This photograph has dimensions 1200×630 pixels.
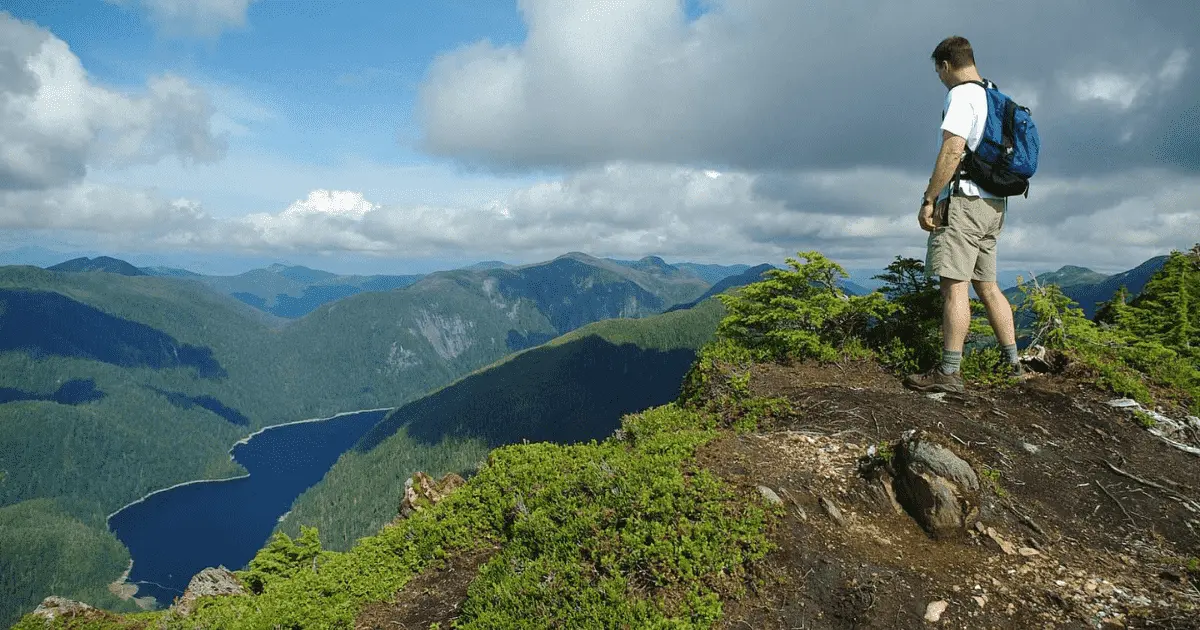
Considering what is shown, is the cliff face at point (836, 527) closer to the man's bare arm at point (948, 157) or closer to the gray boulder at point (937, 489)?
the gray boulder at point (937, 489)

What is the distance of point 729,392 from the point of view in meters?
10.4

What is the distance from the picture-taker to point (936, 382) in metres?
9.25

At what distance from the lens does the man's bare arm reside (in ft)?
25.7

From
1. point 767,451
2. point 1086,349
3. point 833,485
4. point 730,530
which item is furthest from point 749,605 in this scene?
point 1086,349

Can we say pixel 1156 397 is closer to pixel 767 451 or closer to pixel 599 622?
pixel 767 451

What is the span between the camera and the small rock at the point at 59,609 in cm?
1168

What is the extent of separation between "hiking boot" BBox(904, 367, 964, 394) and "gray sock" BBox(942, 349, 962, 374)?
0.27ft

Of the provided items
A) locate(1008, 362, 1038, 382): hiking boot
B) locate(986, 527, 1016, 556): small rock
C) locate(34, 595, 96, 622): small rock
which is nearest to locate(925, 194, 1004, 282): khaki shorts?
locate(1008, 362, 1038, 382): hiking boot

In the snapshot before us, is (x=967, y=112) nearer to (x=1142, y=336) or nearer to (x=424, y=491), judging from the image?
(x=1142, y=336)

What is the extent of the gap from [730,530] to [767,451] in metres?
2.19

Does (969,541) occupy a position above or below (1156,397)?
below

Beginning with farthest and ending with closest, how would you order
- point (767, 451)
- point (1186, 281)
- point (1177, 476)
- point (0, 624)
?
point (0, 624) < point (1186, 281) < point (767, 451) < point (1177, 476)

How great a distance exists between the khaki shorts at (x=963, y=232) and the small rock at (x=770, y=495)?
15.6 feet

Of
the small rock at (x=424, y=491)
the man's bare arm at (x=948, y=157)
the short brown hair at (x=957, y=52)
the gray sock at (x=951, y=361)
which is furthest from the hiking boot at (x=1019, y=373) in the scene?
the small rock at (x=424, y=491)
